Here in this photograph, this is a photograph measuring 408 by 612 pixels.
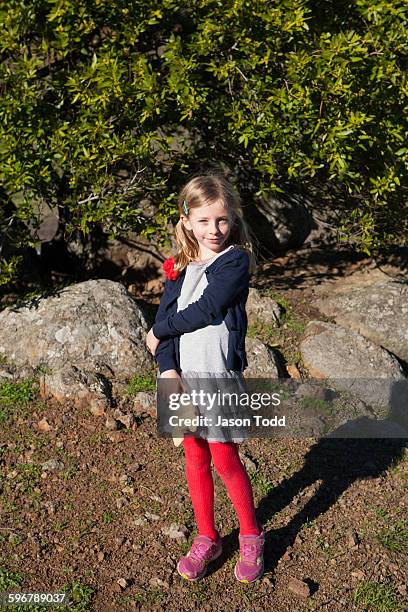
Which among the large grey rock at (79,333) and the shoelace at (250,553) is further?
the large grey rock at (79,333)

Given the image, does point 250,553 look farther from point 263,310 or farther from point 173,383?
point 263,310

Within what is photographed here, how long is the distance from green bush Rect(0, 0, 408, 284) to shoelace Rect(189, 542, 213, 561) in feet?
9.09

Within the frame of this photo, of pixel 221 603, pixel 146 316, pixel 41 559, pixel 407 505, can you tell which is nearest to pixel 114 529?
pixel 41 559

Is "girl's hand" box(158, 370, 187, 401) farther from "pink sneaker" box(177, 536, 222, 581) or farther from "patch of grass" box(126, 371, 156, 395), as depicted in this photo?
"patch of grass" box(126, 371, 156, 395)

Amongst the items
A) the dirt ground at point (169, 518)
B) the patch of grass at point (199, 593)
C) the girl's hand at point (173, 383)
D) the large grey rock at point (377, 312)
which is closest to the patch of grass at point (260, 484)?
the dirt ground at point (169, 518)

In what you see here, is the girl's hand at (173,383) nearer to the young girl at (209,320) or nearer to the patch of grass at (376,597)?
the young girl at (209,320)

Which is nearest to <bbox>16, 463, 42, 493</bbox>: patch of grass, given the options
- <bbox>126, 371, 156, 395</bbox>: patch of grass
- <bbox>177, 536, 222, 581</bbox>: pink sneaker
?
<bbox>126, 371, 156, 395</bbox>: patch of grass

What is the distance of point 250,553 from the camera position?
12.3 ft

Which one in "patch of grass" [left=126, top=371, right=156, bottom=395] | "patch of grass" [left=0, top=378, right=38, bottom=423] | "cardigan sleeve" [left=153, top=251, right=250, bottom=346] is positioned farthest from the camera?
"patch of grass" [left=126, top=371, right=156, bottom=395]

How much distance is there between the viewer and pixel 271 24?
214 inches

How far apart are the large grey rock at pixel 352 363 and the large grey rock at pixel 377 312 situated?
251 mm

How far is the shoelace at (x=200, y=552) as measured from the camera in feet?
12.5

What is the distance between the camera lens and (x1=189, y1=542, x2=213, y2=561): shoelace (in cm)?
380

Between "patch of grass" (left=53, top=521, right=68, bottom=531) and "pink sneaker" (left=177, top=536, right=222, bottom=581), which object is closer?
"pink sneaker" (left=177, top=536, right=222, bottom=581)
